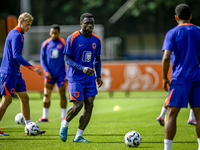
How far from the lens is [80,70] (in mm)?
6445

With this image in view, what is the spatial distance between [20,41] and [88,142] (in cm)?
239

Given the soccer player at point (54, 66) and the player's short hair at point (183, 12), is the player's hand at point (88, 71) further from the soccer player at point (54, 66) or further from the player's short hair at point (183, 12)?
the soccer player at point (54, 66)

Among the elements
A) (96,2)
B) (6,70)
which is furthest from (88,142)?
(96,2)

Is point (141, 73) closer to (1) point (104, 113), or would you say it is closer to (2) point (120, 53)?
(1) point (104, 113)

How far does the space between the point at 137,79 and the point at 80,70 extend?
11.2 m

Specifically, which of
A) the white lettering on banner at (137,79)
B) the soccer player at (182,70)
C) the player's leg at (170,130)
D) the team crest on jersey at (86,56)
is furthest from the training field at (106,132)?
the white lettering on banner at (137,79)

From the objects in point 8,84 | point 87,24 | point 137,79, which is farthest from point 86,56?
point 137,79

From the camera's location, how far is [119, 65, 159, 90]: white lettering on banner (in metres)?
17.3

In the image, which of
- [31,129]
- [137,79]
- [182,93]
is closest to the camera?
[182,93]

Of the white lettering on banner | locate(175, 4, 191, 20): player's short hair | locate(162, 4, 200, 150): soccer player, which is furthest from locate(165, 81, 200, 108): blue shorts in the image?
the white lettering on banner

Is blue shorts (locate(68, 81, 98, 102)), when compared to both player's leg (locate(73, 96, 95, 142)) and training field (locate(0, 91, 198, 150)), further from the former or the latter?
training field (locate(0, 91, 198, 150))

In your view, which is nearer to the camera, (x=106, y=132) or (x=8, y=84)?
(x=8, y=84)

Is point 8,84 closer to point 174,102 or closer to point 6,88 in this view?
point 6,88

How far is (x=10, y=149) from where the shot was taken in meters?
6.03
